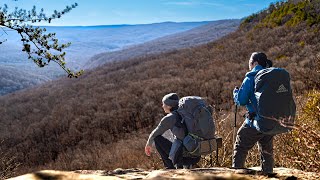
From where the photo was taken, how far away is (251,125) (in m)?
4.57

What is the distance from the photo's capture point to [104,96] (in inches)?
1486

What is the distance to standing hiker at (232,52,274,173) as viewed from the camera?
451 centimetres

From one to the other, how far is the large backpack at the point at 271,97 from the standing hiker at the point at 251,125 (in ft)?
0.42

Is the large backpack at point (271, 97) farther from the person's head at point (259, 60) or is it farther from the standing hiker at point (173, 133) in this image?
the standing hiker at point (173, 133)

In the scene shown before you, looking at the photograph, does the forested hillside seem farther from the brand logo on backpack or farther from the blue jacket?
the brand logo on backpack

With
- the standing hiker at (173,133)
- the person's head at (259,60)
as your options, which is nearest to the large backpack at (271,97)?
the person's head at (259,60)

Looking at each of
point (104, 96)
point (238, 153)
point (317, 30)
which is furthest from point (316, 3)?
point (238, 153)

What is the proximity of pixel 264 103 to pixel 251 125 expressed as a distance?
0.36m

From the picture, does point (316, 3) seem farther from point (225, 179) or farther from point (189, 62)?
point (225, 179)

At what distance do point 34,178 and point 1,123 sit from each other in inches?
1584

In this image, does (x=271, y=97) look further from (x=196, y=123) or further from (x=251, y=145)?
(x=196, y=123)

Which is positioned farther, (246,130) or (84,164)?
(84,164)

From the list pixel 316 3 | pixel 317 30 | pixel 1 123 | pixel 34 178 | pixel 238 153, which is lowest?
pixel 1 123

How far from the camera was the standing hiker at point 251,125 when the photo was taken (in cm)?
451
